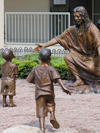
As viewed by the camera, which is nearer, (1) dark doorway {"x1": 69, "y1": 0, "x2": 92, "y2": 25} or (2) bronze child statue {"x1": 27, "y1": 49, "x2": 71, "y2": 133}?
(2) bronze child statue {"x1": 27, "y1": 49, "x2": 71, "y2": 133}

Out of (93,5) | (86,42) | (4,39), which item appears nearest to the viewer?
(86,42)

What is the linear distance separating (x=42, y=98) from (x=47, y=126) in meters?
0.62

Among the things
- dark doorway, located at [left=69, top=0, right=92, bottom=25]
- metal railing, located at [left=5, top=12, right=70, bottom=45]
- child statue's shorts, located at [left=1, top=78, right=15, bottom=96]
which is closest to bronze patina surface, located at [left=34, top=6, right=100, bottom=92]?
child statue's shorts, located at [left=1, top=78, right=15, bottom=96]

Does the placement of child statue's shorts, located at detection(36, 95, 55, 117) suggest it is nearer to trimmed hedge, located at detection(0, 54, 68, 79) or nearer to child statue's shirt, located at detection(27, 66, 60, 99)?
child statue's shirt, located at detection(27, 66, 60, 99)

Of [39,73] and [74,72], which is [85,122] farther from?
[74,72]

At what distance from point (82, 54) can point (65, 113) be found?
2.85m

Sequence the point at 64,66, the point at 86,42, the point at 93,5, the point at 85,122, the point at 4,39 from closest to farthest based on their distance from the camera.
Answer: the point at 85,122 → the point at 86,42 → the point at 64,66 → the point at 4,39 → the point at 93,5

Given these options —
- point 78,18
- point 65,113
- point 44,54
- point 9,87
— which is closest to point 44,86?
point 44,54

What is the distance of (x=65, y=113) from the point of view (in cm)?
799

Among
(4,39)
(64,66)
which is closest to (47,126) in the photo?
(64,66)

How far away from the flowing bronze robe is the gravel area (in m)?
0.61

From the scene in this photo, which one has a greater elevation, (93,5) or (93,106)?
(93,5)

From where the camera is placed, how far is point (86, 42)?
10359 millimetres

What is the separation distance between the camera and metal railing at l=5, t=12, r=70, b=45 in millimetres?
16469
